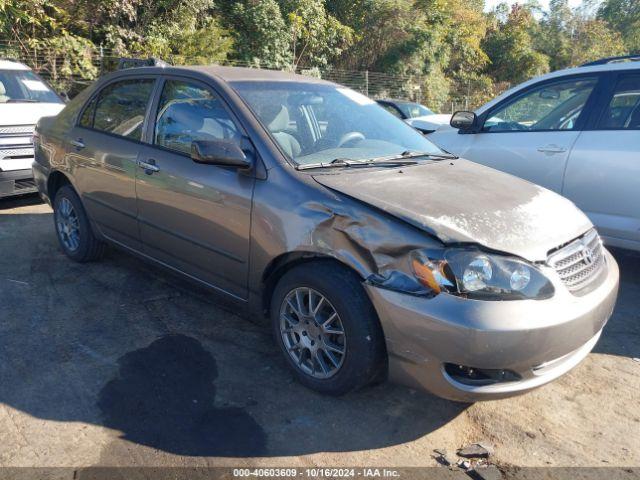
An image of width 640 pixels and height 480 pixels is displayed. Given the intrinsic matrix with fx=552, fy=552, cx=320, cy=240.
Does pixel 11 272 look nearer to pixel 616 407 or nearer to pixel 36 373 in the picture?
pixel 36 373

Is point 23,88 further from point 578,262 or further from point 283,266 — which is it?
point 578,262

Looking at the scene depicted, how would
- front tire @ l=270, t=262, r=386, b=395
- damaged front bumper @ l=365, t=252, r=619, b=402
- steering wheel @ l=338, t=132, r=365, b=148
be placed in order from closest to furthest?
1. damaged front bumper @ l=365, t=252, r=619, b=402
2. front tire @ l=270, t=262, r=386, b=395
3. steering wheel @ l=338, t=132, r=365, b=148

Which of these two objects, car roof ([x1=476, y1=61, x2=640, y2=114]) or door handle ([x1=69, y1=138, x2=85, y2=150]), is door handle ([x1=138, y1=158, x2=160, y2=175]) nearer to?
door handle ([x1=69, y1=138, x2=85, y2=150])

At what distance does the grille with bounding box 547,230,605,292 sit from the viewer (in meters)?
2.78

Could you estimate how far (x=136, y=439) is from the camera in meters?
2.68

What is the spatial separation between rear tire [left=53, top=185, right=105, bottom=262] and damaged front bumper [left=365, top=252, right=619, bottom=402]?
3099mm

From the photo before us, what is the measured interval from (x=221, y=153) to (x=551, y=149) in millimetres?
3160

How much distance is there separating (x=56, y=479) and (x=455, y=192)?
2.43 metres

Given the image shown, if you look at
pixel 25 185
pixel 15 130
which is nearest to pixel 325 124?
pixel 25 185

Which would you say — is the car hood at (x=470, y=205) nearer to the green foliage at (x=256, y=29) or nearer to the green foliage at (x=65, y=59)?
the green foliage at (x=65, y=59)

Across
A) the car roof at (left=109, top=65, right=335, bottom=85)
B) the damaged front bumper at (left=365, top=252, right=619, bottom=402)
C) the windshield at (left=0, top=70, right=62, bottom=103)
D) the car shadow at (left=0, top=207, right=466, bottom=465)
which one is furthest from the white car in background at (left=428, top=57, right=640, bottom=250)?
the windshield at (left=0, top=70, right=62, bottom=103)

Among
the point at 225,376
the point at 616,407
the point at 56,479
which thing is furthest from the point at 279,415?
the point at 616,407

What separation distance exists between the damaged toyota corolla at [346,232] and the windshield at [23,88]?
4.13m

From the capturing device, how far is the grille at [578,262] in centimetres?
278
